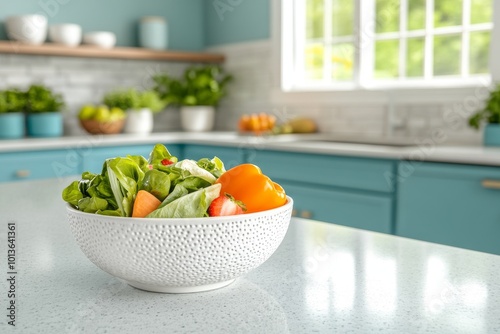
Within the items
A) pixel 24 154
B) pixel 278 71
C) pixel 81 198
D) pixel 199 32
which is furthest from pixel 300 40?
pixel 81 198

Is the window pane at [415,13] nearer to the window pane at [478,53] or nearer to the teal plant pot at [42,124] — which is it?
the window pane at [478,53]

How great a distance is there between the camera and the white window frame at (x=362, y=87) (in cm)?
321

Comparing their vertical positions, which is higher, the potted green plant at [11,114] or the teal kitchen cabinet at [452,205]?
the potted green plant at [11,114]

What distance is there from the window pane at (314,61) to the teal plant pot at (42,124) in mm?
1773

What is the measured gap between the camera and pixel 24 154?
11.0 ft

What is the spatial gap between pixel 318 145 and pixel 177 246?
2424 millimetres

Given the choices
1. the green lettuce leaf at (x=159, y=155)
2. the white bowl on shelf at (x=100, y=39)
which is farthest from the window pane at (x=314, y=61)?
the green lettuce leaf at (x=159, y=155)

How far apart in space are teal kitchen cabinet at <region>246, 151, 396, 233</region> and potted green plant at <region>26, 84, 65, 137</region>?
1444 mm

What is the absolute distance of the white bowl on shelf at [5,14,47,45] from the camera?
3.76m

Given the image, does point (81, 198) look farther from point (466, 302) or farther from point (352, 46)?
point (352, 46)

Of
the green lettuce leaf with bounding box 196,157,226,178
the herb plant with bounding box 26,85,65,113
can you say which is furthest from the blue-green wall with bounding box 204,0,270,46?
the green lettuce leaf with bounding box 196,157,226,178

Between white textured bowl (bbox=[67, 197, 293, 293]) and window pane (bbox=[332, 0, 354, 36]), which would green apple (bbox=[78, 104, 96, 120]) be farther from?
white textured bowl (bbox=[67, 197, 293, 293])

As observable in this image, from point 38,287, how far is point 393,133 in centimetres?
302

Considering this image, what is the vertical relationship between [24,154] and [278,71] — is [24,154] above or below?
below
